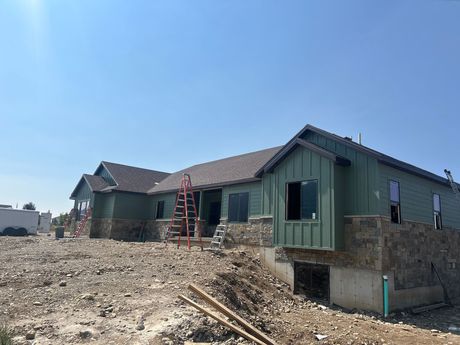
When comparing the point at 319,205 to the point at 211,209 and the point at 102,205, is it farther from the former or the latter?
the point at 102,205

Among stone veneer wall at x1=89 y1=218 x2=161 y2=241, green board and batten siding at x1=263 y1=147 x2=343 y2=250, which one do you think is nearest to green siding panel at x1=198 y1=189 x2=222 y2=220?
stone veneer wall at x1=89 y1=218 x2=161 y2=241

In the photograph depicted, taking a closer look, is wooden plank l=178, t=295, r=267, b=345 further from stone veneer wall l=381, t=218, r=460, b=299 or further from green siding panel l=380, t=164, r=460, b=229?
green siding panel l=380, t=164, r=460, b=229

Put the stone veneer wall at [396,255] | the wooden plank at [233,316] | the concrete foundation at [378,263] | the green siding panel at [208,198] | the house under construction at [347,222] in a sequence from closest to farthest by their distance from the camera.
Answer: the wooden plank at [233,316] → the concrete foundation at [378,263] → the stone veneer wall at [396,255] → the house under construction at [347,222] → the green siding panel at [208,198]

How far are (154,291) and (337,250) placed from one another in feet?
20.7

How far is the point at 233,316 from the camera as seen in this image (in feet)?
23.6

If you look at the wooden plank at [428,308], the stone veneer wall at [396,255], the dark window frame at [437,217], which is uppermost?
the dark window frame at [437,217]

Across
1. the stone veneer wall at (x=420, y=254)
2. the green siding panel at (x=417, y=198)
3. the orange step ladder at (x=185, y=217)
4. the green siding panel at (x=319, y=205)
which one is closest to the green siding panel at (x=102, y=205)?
the orange step ladder at (x=185, y=217)

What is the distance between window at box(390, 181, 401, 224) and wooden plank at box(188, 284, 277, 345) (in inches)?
283

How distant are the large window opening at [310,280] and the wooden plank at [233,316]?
5.98 m

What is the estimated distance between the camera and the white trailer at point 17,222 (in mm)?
28219

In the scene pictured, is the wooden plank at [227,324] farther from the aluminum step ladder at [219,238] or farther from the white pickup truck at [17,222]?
the white pickup truck at [17,222]

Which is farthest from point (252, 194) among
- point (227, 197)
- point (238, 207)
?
point (227, 197)

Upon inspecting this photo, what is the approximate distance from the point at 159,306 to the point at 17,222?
27353mm

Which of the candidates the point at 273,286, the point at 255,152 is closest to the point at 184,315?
the point at 273,286
